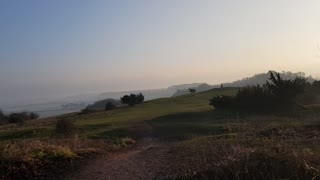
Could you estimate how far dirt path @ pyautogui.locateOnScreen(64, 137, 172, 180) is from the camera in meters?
13.6

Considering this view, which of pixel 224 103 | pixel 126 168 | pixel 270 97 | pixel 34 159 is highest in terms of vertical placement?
pixel 270 97

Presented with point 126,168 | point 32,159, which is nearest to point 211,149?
point 126,168

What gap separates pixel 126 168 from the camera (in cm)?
1517

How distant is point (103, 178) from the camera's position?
1341 centimetres

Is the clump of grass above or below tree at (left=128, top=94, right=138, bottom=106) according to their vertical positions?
below

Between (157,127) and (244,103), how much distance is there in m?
13.2

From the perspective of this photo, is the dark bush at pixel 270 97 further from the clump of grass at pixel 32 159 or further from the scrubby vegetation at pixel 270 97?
the clump of grass at pixel 32 159

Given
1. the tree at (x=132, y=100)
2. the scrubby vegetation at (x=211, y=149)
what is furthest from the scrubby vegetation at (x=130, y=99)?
the scrubby vegetation at (x=211, y=149)

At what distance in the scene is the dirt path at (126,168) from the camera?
1365cm

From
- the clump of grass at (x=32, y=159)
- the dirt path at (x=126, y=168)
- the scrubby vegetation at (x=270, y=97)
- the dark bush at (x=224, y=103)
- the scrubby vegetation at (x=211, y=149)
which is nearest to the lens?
the scrubby vegetation at (x=211, y=149)

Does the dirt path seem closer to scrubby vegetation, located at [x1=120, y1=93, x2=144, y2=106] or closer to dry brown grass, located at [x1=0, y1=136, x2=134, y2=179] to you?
dry brown grass, located at [x1=0, y1=136, x2=134, y2=179]

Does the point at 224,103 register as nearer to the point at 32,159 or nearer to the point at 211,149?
the point at 32,159

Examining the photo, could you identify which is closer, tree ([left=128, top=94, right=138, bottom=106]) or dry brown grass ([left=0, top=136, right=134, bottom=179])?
dry brown grass ([left=0, top=136, right=134, bottom=179])

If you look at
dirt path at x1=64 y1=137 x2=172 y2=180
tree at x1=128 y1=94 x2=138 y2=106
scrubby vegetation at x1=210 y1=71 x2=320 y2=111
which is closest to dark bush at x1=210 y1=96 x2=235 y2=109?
scrubby vegetation at x1=210 y1=71 x2=320 y2=111
